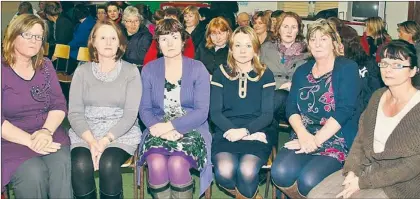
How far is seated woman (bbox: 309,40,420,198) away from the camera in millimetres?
2893

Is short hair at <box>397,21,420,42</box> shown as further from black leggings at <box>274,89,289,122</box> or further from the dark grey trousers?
the dark grey trousers

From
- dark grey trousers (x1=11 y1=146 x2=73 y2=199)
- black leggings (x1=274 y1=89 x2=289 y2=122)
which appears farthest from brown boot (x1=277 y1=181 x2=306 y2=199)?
dark grey trousers (x1=11 y1=146 x2=73 y2=199)

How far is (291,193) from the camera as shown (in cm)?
338

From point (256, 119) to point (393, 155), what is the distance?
101 centimetres

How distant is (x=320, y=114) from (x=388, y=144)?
626mm

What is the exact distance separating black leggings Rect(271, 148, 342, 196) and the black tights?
0.12m

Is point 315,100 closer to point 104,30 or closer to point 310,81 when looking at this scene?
point 310,81

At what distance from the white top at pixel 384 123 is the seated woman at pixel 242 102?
2.43 ft

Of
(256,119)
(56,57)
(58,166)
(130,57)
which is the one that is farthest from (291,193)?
(56,57)

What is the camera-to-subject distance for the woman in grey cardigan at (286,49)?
4321 millimetres

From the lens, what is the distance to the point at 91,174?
3.42 metres

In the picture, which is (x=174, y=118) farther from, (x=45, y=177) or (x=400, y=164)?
(x=400, y=164)

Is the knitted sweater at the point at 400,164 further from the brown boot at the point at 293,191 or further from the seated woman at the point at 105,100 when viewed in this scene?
the seated woman at the point at 105,100

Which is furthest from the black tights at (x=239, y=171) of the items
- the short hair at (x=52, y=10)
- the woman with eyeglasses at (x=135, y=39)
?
the short hair at (x=52, y=10)
